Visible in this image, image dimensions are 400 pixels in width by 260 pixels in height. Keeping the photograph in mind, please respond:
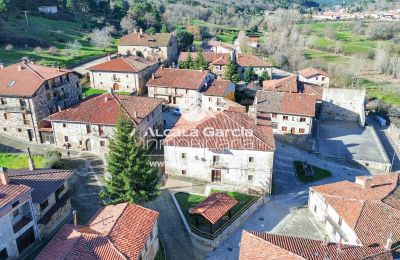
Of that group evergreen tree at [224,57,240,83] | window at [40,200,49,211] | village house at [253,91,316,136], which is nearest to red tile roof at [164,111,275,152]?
village house at [253,91,316,136]

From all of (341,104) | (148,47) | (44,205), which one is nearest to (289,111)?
(341,104)

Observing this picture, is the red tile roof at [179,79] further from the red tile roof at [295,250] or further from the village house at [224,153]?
the red tile roof at [295,250]

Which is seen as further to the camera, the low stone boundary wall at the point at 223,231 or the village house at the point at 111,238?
the low stone boundary wall at the point at 223,231

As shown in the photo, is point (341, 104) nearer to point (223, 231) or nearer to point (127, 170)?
point (223, 231)

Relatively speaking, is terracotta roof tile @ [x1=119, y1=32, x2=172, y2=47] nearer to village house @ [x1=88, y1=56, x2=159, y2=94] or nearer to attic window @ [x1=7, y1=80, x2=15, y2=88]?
village house @ [x1=88, y1=56, x2=159, y2=94]

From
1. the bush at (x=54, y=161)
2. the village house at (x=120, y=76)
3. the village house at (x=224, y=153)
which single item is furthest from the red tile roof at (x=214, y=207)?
the village house at (x=120, y=76)

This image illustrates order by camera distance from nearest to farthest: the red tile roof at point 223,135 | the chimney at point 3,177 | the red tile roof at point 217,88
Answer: the chimney at point 3,177
the red tile roof at point 223,135
the red tile roof at point 217,88
